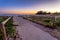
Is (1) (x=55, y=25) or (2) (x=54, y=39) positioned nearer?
(2) (x=54, y=39)

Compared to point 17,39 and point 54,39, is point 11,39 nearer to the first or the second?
point 17,39

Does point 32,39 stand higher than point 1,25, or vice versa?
point 1,25

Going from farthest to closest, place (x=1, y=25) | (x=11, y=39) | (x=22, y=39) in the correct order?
(x=22, y=39) → (x=11, y=39) → (x=1, y=25)

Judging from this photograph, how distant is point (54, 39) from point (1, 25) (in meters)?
3.73

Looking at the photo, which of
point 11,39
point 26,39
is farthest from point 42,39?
point 11,39

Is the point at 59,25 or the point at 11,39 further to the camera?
the point at 59,25

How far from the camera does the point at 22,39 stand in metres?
7.15

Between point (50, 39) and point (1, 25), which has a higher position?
point (1, 25)

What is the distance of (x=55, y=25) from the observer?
1133cm

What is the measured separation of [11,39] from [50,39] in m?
1.88

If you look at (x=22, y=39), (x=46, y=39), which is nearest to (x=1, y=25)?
(x=22, y=39)

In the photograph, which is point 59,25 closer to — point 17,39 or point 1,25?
point 17,39

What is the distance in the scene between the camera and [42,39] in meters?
7.24

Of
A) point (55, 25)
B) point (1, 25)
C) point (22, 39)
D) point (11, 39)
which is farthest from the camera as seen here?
point (55, 25)
